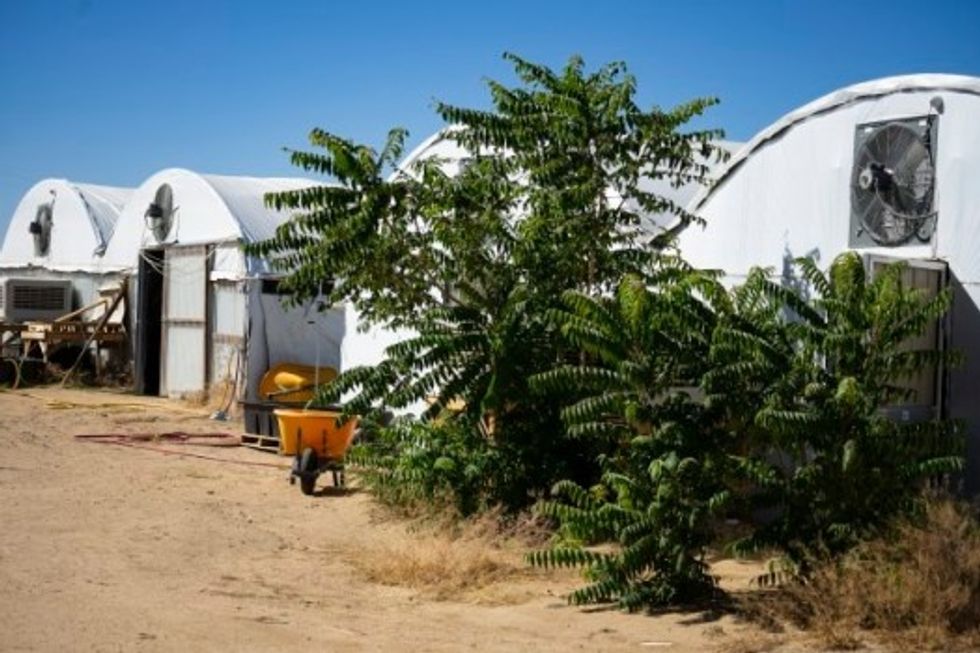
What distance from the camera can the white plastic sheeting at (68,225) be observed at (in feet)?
95.6

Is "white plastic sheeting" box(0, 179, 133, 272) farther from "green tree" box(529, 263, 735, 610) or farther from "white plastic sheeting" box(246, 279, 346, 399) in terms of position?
"green tree" box(529, 263, 735, 610)

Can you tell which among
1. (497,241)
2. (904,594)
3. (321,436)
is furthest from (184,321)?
(904,594)

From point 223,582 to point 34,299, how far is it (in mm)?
22132

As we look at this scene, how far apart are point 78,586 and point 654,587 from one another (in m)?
4.04

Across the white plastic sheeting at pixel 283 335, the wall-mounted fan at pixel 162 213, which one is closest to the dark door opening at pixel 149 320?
the wall-mounted fan at pixel 162 213

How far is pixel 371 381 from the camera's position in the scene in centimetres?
1121

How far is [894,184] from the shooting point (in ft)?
35.1

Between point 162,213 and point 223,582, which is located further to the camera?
point 162,213

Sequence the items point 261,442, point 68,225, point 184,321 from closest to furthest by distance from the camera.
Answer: point 261,442, point 184,321, point 68,225

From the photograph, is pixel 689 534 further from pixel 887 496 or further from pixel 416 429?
pixel 416 429

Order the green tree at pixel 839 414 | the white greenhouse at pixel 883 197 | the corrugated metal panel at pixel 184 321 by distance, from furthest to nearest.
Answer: the corrugated metal panel at pixel 184 321, the white greenhouse at pixel 883 197, the green tree at pixel 839 414

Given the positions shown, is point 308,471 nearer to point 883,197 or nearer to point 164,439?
point 164,439

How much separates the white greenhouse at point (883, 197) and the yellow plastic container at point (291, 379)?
9184mm

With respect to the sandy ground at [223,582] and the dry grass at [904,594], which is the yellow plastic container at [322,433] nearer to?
the sandy ground at [223,582]
